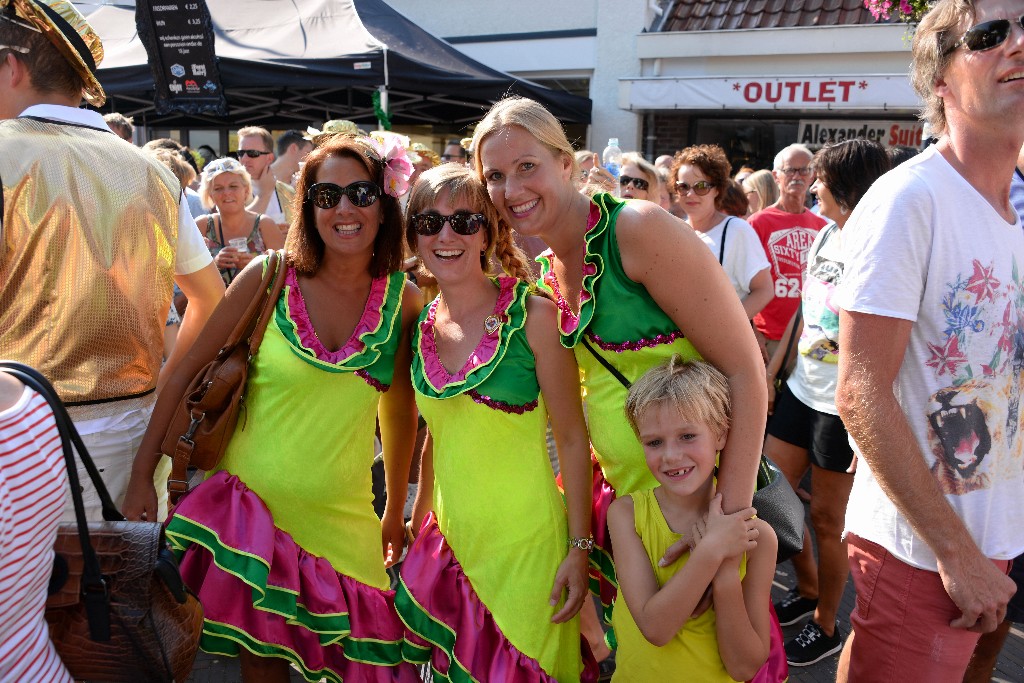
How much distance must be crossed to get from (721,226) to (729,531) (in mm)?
2943

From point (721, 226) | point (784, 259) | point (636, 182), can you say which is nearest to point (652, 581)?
point (721, 226)

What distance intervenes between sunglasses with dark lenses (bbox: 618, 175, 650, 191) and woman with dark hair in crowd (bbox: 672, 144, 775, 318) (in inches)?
22.9

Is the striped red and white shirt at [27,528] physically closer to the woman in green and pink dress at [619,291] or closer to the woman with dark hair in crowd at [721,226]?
the woman in green and pink dress at [619,291]

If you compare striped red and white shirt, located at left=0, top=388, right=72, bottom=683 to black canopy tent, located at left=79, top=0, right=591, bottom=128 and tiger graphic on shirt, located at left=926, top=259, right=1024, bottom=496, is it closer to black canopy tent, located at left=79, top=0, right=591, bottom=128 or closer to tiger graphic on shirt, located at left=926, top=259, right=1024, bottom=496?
tiger graphic on shirt, located at left=926, top=259, right=1024, bottom=496

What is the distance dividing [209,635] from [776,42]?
10173 mm

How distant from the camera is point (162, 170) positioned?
8.33 ft

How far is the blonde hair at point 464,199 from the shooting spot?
2309 millimetres

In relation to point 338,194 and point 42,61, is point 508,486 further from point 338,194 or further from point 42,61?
point 42,61

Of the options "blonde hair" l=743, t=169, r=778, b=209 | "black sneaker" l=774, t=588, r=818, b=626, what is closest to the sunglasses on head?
"black sneaker" l=774, t=588, r=818, b=626

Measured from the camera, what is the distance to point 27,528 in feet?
4.68

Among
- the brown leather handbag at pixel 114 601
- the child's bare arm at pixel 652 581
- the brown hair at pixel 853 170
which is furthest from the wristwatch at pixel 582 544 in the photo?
the brown hair at pixel 853 170

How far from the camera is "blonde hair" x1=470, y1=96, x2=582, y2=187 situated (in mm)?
2170

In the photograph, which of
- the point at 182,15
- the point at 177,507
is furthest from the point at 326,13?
the point at 177,507

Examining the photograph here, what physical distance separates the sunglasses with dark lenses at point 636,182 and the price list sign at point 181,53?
4.49 meters
